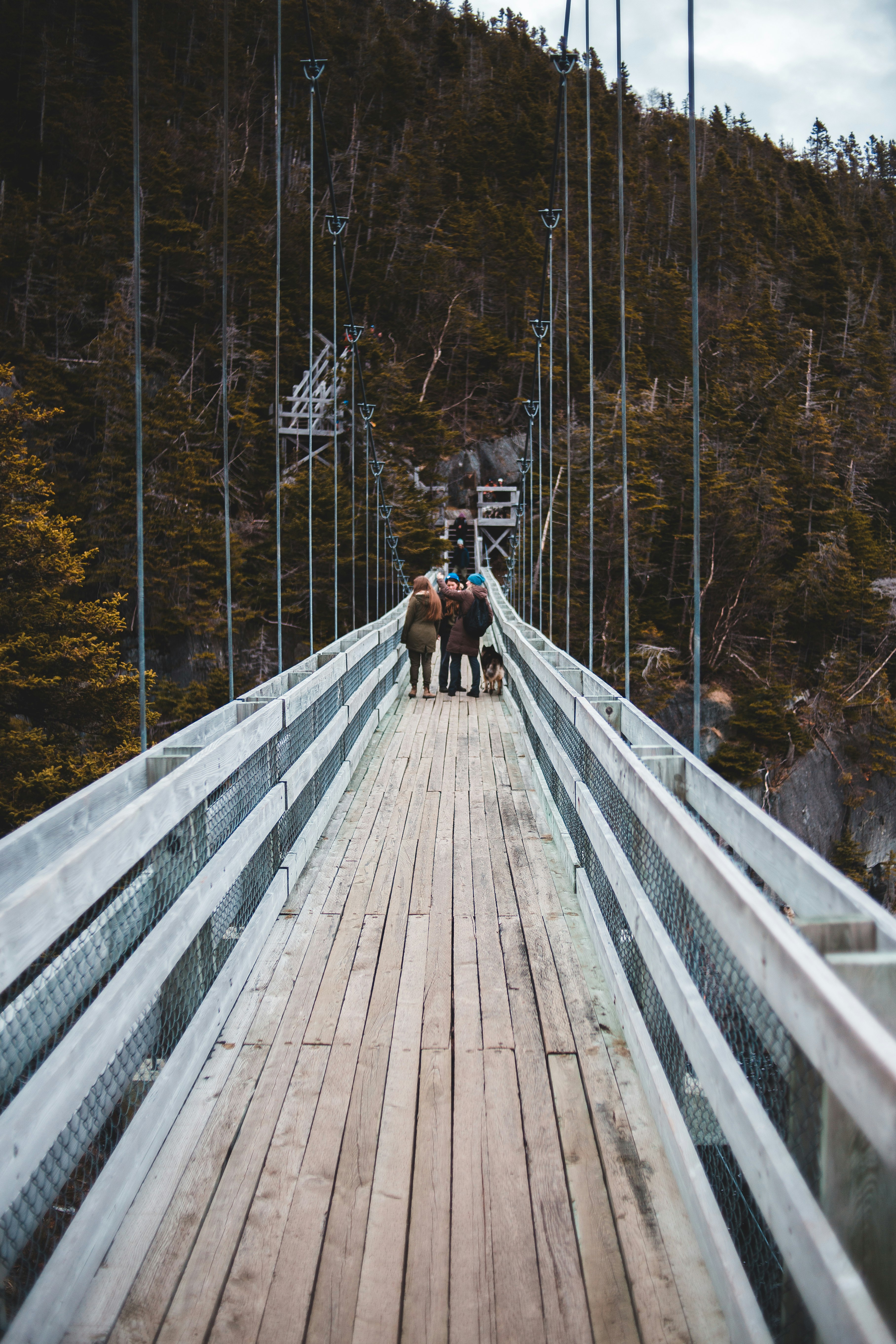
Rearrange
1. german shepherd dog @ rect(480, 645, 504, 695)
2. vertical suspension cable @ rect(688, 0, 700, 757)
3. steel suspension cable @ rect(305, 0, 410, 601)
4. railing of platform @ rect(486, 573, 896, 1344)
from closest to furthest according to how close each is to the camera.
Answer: railing of platform @ rect(486, 573, 896, 1344), vertical suspension cable @ rect(688, 0, 700, 757), german shepherd dog @ rect(480, 645, 504, 695), steel suspension cable @ rect(305, 0, 410, 601)

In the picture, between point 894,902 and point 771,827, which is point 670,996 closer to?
point 771,827

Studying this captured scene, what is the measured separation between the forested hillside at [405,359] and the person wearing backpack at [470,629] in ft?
31.3

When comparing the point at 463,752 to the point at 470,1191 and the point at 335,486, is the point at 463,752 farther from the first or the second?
the point at 335,486

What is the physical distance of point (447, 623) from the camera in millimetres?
10977

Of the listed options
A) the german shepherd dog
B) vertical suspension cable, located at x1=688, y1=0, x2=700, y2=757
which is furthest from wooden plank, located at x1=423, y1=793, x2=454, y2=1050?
the german shepherd dog

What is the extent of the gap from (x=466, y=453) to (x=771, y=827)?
44119mm

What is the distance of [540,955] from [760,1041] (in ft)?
5.54

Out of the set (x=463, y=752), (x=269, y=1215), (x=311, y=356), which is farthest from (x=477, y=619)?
(x=311, y=356)

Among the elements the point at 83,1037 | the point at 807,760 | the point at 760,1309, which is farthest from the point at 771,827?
the point at 807,760

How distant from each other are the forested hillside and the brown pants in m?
9.27

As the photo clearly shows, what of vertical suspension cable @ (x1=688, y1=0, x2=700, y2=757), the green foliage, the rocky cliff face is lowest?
the green foliage

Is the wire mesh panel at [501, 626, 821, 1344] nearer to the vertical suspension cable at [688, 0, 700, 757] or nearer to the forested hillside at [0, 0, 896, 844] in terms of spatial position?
the vertical suspension cable at [688, 0, 700, 757]

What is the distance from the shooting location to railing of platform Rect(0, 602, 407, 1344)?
1562 mm

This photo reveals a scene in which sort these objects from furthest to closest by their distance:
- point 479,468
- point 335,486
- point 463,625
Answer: point 479,468, point 335,486, point 463,625
